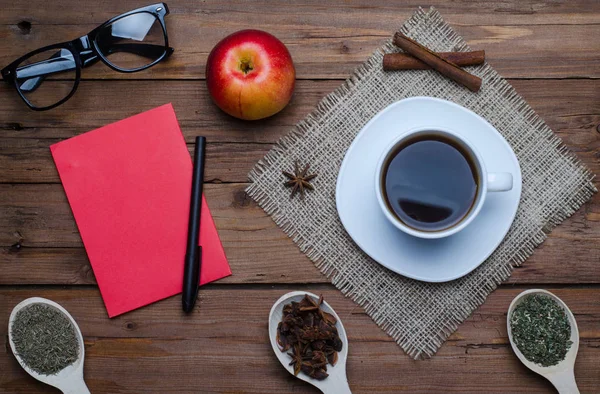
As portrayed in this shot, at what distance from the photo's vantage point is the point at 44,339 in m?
0.93

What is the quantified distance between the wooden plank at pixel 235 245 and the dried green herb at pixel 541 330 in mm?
46

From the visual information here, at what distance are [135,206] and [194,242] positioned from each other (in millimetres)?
124

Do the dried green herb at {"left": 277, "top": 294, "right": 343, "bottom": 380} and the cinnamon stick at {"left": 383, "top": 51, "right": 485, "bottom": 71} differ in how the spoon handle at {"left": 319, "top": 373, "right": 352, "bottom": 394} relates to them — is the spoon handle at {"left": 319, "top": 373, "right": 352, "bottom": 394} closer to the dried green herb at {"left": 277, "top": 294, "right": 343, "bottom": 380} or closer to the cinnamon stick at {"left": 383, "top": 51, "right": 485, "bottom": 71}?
the dried green herb at {"left": 277, "top": 294, "right": 343, "bottom": 380}

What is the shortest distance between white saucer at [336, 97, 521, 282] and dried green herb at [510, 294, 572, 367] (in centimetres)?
13

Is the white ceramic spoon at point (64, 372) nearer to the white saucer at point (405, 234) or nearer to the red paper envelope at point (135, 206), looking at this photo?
the red paper envelope at point (135, 206)

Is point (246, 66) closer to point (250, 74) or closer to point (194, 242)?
point (250, 74)

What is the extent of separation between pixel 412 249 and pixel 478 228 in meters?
0.11

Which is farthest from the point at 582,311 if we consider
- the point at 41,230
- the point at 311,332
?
the point at 41,230

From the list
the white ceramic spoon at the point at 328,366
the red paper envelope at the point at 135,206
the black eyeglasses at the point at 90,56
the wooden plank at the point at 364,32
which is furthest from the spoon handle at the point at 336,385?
the black eyeglasses at the point at 90,56

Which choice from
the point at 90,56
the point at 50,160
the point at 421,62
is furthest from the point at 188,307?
the point at 421,62

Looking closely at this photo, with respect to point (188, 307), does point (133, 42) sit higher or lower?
higher

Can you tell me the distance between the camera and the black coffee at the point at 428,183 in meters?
0.83

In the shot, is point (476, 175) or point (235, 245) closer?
point (476, 175)

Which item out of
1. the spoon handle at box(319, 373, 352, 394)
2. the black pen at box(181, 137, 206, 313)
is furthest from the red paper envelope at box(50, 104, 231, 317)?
the spoon handle at box(319, 373, 352, 394)
